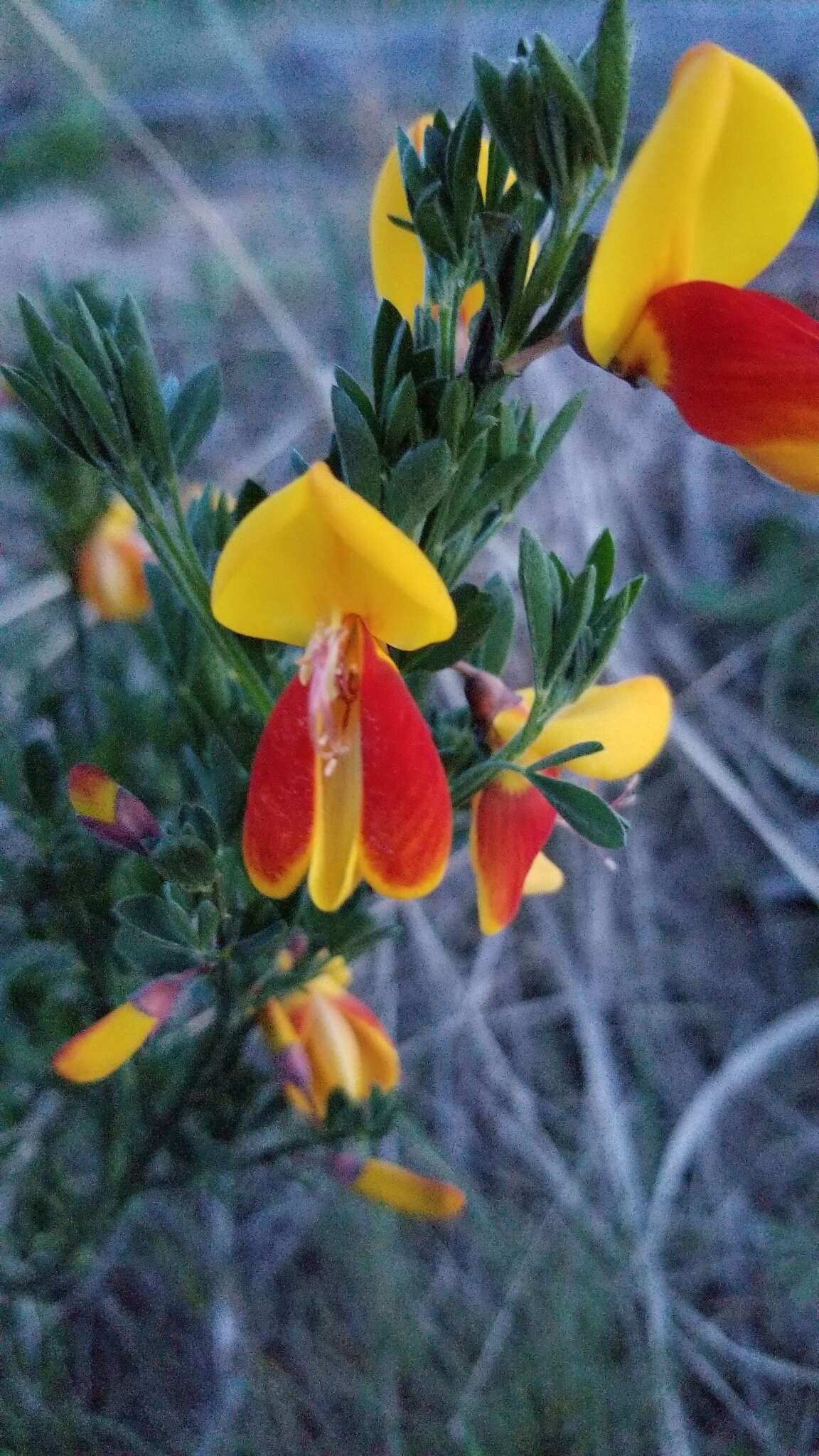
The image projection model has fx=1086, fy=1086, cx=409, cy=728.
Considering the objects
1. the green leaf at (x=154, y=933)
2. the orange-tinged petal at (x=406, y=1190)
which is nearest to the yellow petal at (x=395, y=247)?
the green leaf at (x=154, y=933)

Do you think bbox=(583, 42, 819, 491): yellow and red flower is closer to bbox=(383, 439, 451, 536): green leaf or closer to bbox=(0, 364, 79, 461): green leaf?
bbox=(383, 439, 451, 536): green leaf

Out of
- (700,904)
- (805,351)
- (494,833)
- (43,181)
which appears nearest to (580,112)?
(805,351)

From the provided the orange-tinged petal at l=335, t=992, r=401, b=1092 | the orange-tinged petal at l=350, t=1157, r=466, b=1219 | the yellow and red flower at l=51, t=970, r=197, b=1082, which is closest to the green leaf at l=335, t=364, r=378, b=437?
the yellow and red flower at l=51, t=970, r=197, b=1082

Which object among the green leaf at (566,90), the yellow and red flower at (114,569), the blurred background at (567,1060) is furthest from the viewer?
the blurred background at (567,1060)

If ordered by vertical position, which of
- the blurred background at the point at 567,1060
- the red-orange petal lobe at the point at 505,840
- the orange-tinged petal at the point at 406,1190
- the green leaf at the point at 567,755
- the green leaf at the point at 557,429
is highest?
the green leaf at the point at 557,429

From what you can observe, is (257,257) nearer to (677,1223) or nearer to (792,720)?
(792,720)

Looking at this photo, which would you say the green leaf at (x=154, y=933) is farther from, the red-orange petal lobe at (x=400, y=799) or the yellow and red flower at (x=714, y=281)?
the yellow and red flower at (x=714, y=281)

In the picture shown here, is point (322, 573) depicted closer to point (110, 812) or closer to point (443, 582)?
point (443, 582)
